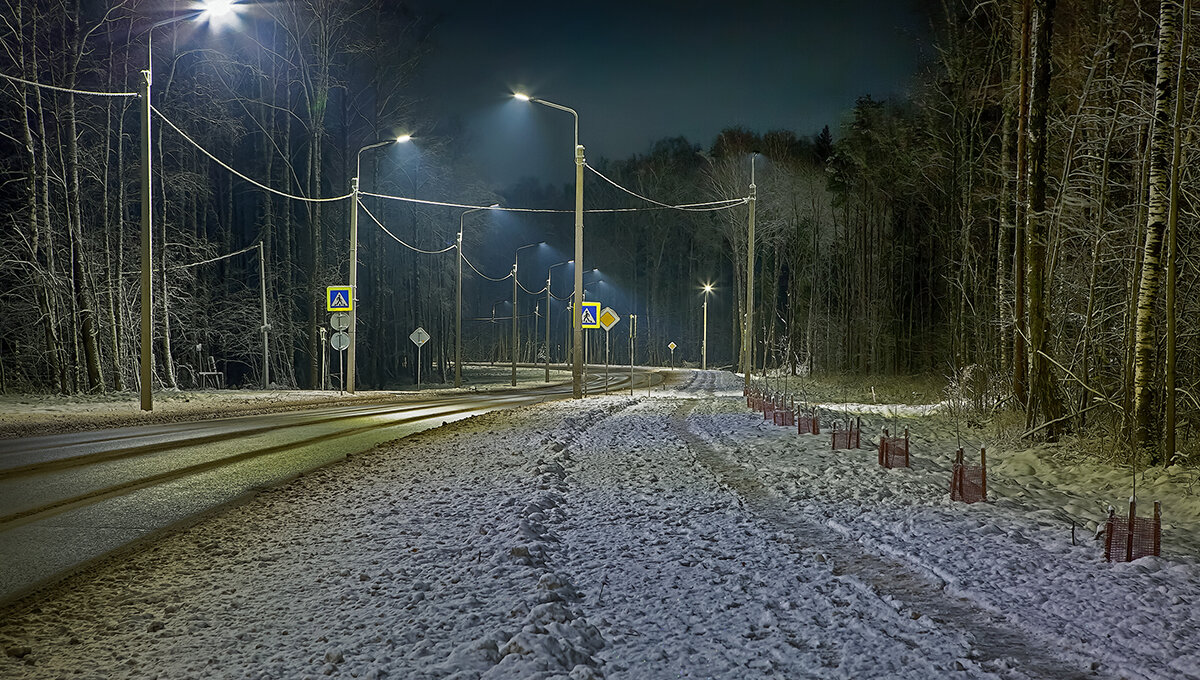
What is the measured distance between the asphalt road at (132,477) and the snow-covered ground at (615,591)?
58 cm

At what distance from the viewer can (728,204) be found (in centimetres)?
4178

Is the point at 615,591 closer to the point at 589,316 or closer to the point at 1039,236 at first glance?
the point at 1039,236

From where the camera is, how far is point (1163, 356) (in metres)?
11.3

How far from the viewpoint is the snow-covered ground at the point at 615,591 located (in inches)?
163

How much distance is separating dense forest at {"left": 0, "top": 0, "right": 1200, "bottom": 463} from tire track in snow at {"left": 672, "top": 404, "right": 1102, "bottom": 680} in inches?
218

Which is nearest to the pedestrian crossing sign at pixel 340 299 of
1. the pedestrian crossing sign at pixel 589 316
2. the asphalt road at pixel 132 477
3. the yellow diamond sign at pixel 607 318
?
the pedestrian crossing sign at pixel 589 316

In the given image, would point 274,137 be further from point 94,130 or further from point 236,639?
point 236,639

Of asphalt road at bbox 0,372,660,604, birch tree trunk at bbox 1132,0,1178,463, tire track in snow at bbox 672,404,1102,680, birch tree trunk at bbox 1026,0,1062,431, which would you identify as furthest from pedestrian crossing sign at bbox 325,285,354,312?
birch tree trunk at bbox 1132,0,1178,463

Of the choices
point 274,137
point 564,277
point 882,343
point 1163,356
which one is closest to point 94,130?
point 274,137

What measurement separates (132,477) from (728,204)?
35.5 meters

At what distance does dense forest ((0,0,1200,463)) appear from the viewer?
39.3 feet

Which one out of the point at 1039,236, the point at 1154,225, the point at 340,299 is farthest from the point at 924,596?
the point at 340,299

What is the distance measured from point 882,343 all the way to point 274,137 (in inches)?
1289

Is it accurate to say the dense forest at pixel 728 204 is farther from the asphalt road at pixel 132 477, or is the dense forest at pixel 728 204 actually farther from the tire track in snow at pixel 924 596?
the asphalt road at pixel 132 477
